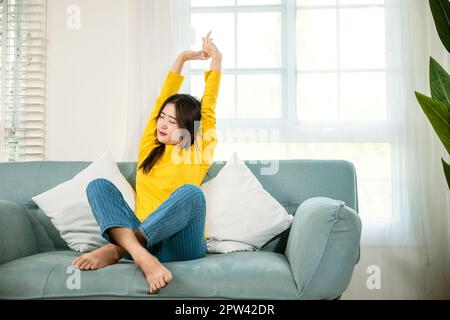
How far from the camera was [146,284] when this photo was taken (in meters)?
1.61

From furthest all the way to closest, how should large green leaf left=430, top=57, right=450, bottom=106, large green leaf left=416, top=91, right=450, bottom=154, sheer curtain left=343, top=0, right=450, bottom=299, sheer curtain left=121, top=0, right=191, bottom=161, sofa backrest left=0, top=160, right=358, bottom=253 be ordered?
sheer curtain left=121, top=0, right=191, bottom=161, sheer curtain left=343, top=0, right=450, bottom=299, sofa backrest left=0, top=160, right=358, bottom=253, large green leaf left=430, top=57, right=450, bottom=106, large green leaf left=416, top=91, right=450, bottom=154

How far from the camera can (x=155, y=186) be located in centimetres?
212

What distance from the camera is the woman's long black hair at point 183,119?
2.18 m

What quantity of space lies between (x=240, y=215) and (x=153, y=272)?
59cm

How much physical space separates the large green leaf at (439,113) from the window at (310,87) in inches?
26.8

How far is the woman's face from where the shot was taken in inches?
85.7

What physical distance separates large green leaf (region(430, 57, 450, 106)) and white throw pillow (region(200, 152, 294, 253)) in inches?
32.0

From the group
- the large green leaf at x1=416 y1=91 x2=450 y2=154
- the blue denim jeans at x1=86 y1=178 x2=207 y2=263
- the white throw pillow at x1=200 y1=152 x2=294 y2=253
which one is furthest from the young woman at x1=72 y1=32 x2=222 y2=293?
the large green leaf at x1=416 y1=91 x2=450 y2=154

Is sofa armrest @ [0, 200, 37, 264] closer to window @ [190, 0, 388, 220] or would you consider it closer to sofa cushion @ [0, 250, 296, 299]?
sofa cushion @ [0, 250, 296, 299]

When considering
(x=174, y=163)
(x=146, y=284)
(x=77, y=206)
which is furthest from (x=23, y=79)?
(x=146, y=284)

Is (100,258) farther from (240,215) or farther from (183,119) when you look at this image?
(183,119)

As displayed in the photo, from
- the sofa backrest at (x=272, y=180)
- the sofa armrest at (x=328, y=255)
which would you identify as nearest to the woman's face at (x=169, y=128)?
the sofa backrest at (x=272, y=180)
